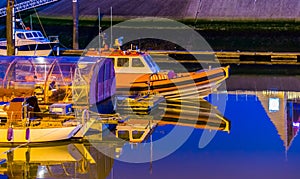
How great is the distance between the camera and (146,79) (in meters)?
35.4

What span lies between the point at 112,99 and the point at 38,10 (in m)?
39.7

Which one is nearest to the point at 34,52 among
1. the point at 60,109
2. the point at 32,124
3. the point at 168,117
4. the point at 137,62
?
the point at 137,62

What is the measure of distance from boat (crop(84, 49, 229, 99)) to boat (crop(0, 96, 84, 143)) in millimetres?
10027

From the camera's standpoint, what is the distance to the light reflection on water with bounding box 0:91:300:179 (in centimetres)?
2139

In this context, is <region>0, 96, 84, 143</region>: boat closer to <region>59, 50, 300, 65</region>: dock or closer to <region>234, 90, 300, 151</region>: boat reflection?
<region>234, 90, 300, 151</region>: boat reflection

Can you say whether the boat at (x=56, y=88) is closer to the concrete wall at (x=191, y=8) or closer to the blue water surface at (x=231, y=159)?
the blue water surface at (x=231, y=159)

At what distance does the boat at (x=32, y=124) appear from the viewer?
2408 cm

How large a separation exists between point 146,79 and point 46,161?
13.2m

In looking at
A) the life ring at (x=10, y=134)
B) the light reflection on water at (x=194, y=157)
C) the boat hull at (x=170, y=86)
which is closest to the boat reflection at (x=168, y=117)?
the light reflection on water at (x=194, y=157)

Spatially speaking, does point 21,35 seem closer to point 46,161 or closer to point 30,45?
point 30,45

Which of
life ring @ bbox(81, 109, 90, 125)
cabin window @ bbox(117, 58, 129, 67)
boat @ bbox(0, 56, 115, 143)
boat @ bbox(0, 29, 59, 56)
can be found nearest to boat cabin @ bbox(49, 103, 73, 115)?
boat @ bbox(0, 56, 115, 143)

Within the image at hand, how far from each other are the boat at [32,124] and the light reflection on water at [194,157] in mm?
379

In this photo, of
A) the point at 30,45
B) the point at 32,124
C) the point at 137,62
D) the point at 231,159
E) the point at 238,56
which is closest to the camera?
the point at 231,159

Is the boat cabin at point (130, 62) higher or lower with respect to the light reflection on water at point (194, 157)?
higher
